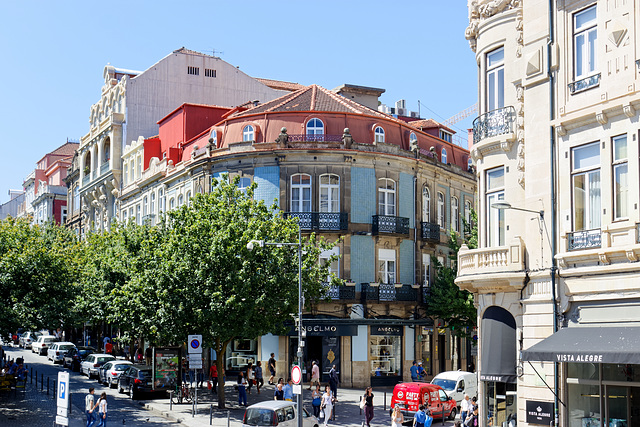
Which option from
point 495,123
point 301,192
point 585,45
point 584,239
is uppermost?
point 585,45

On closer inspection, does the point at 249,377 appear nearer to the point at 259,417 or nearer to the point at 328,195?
the point at 328,195

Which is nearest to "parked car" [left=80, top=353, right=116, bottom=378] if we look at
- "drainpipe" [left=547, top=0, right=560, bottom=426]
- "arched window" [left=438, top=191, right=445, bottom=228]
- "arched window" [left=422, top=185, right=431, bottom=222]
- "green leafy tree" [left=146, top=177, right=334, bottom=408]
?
"green leafy tree" [left=146, top=177, right=334, bottom=408]

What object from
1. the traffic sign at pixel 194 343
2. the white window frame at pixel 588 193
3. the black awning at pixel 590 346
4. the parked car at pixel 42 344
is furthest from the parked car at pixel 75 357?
the white window frame at pixel 588 193

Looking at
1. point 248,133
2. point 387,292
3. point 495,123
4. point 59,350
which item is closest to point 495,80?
point 495,123

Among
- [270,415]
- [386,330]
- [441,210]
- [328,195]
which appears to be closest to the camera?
[270,415]

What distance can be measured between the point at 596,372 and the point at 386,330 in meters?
24.1

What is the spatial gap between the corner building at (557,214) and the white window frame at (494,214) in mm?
43

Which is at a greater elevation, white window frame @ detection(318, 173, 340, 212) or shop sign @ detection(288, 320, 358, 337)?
white window frame @ detection(318, 173, 340, 212)

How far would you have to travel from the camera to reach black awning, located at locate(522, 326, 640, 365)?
18812 mm

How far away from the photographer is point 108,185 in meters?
69.7

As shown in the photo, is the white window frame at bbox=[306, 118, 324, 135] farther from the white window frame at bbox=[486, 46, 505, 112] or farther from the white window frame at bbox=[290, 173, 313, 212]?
the white window frame at bbox=[486, 46, 505, 112]

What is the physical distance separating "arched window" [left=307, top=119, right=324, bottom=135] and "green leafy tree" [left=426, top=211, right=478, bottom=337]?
379 inches

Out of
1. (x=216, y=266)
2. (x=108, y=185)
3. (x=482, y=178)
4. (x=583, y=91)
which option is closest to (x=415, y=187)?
(x=216, y=266)

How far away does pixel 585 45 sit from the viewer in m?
21.9
